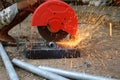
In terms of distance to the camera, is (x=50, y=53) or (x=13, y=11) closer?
(x=50, y=53)

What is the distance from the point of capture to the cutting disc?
6.74 meters

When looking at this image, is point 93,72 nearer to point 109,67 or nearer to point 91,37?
point 109,67

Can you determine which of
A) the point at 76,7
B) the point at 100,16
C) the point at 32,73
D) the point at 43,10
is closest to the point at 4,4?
the point at 43,10

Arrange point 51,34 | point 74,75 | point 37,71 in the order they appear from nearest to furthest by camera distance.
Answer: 1. point 74,75
2. point 37,71
3. point 51,34

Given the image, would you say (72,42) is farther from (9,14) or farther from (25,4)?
(9,14)

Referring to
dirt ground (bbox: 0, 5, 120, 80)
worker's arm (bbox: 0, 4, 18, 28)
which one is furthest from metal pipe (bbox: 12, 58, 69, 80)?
worker's arm (bbox: 0, 4, 18, 28)

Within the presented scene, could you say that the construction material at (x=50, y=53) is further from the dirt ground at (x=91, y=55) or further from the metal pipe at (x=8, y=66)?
the metal pipe at (x=8, y=66)

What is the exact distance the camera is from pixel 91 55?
649 centimetres

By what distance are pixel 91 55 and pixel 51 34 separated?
0.81 m

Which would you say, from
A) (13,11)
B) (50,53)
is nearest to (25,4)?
(13,11)

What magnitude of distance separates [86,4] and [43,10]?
5.53 m

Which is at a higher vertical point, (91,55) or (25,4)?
(25,4)

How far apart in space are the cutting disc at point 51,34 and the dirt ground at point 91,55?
355mm

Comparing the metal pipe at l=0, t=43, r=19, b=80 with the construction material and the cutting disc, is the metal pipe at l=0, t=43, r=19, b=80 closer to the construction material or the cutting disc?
the construction material
